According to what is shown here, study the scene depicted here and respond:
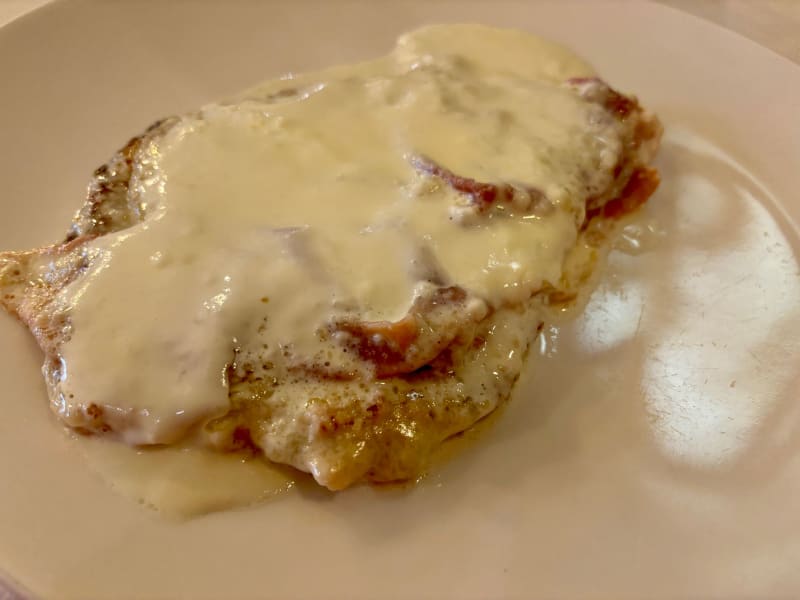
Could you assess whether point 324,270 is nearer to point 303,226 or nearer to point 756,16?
point 303,226

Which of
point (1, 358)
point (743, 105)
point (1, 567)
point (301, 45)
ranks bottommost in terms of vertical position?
point (743, 105)

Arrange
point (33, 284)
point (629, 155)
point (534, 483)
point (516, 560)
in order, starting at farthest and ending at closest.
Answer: point (629, 155) < point (33, 284) < point (534, 483) < point (516, 560)

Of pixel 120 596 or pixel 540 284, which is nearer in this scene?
pixel 120 596

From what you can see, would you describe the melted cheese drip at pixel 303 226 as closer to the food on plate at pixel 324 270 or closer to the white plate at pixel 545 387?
the food on plate at pixel 324 270

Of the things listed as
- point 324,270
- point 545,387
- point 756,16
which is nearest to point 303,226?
point 324,270

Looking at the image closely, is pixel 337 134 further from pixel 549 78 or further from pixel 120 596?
pixel 120 596

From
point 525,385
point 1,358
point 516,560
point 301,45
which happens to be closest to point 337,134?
point 301,45

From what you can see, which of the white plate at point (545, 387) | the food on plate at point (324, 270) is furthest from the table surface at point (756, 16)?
the food on plate at point (324, 270)
